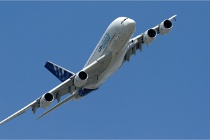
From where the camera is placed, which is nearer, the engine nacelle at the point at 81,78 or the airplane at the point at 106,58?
the engine nacelle at the point at 81,78

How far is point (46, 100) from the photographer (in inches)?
2489

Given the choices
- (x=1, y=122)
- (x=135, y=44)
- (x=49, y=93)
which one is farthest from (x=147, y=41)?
(x=1, y=122)

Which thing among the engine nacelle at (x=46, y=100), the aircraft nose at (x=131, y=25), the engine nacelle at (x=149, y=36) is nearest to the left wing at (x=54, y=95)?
the engine nacelle at (x=46, y=100)

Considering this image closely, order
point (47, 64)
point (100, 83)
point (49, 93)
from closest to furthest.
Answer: point (49, 93) → point (100, 83) → point (47, 64)

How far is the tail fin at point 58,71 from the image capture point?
231ft

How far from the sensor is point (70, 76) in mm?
70000

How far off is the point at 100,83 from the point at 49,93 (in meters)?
6.26

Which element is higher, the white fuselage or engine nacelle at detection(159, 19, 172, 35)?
engine nacelle at detection(159, 19, 172, 35)

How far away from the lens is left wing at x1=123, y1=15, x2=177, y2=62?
66.4m

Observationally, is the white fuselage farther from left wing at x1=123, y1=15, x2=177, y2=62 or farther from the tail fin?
the tail fin

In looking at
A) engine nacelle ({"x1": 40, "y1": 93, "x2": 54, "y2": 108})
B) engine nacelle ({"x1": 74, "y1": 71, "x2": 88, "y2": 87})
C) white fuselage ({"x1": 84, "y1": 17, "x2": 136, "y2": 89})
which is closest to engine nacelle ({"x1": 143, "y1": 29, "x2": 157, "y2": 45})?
white fuselage ({"x1": 84, "y1": 17, "x2": 136, "y2": 89})

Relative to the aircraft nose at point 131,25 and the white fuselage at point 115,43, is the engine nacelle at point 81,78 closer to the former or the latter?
the white fuselage at point 115,43

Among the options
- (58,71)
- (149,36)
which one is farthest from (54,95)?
(149,36)

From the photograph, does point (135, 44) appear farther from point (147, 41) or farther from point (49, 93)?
point (49, 93)
